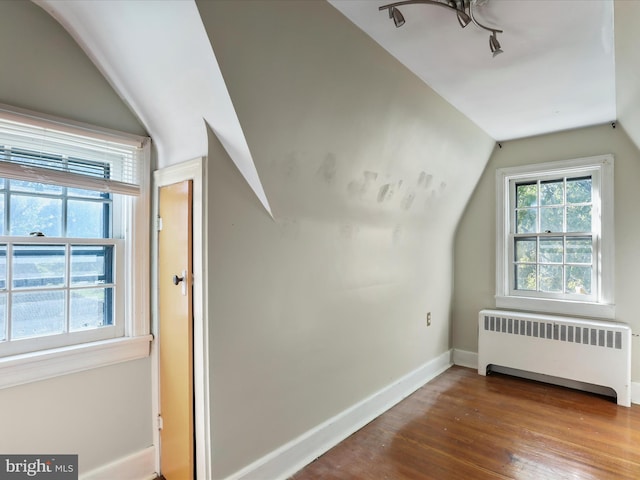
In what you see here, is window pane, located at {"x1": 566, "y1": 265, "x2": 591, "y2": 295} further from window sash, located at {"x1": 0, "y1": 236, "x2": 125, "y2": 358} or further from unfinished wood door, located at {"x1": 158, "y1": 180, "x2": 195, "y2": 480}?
window sash, located at {"x1": 0, "y1": 236, "x2": 125, "y2": 358}

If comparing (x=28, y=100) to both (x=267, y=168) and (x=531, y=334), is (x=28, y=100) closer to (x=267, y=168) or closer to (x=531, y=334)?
(x=267, y=168)

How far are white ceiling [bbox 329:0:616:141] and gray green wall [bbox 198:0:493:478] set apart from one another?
0.12 meters

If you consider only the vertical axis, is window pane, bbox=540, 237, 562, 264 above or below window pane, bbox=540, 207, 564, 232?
below

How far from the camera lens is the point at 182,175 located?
175 centimetres

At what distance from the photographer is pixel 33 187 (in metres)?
A: 1.61

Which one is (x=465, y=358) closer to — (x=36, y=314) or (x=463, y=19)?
(x=463, y=19)

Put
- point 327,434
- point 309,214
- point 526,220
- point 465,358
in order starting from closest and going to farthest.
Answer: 1. point 309,214
2. point 327,434
3. point 526,220
4. point 465,358

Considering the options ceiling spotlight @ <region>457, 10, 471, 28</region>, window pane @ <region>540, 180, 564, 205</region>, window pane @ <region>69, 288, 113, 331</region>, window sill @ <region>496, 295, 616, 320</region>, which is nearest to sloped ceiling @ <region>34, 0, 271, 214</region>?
window pane @ <region>69, 288, 113, 331</region>

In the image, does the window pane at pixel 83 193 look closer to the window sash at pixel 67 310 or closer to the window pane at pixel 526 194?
the window sash at pixel 67 310

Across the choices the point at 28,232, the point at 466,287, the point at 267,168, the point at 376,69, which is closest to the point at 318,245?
the point at 267,168

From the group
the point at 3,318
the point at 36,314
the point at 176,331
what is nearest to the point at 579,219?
→ the point at 176,331

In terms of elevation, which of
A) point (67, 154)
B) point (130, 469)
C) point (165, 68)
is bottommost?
point (130, 469)

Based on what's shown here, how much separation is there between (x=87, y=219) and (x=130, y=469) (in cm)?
133

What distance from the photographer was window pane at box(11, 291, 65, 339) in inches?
61.5
